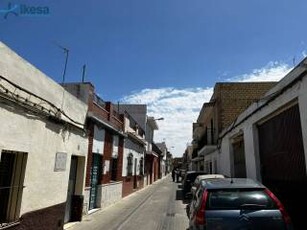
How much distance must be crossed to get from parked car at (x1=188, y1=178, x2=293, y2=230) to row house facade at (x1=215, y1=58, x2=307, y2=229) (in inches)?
105

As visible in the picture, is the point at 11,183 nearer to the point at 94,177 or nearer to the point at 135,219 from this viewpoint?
the point at 135,219

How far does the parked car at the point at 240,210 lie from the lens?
5.00 meters

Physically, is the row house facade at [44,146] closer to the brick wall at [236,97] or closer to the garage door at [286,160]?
the garage door at [286,160]

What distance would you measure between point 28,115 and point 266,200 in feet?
17.6

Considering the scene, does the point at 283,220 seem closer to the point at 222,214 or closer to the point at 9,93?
the point at 222,214

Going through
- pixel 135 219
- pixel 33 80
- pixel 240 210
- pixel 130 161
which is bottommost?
pixel 135 219

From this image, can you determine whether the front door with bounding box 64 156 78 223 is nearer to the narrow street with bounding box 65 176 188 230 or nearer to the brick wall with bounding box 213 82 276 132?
the narrow street with bounding box 65 176 188 230

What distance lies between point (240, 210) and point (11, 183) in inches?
194

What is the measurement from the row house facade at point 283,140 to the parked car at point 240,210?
2.65m

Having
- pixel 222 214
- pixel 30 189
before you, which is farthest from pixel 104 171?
pixel 222 214

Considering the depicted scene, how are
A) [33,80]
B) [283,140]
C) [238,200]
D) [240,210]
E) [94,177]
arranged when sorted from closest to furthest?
1. [240,210]
2. [238,200]
3. [33,80]
4. [283,140]
5. [94,177]

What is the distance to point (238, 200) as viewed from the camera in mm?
5441

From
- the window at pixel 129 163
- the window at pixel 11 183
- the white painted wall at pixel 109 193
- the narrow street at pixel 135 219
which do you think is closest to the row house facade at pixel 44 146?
the window at pixel 11 183

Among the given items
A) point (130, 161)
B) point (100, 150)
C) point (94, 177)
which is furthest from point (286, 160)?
point (130, 161)
